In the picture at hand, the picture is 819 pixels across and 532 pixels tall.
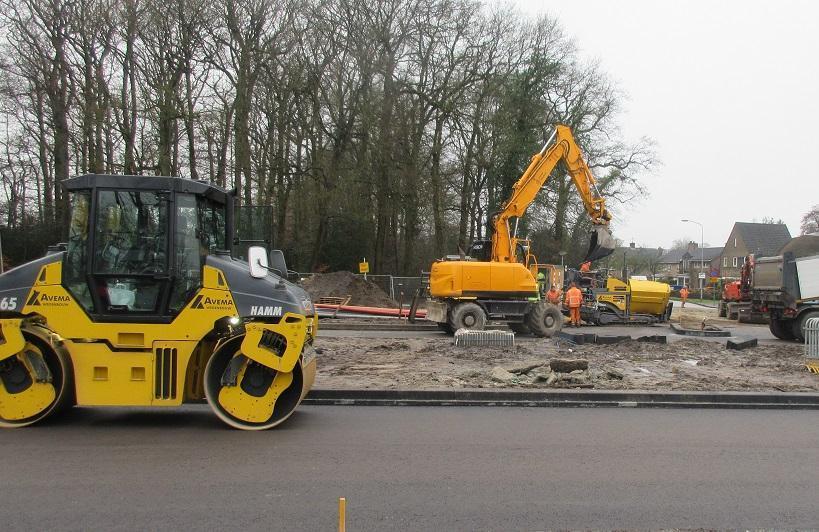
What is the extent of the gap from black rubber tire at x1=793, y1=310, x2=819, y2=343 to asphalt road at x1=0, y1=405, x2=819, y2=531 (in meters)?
11.8

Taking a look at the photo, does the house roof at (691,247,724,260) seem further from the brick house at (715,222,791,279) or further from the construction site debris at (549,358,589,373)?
the construction site debris at (549,358,589,373)

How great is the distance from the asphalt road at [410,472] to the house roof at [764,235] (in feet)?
272

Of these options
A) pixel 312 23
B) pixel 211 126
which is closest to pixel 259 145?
pixel 211 126

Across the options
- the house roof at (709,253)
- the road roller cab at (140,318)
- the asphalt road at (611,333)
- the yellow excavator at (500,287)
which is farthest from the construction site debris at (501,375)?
the house roof at (709,253)

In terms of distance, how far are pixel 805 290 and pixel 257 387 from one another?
1683 centimetres

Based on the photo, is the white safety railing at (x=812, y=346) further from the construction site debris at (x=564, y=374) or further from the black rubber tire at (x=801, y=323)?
the black rubber tire at (x=801, y=323)

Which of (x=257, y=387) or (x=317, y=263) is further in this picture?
(x=317, y=263)

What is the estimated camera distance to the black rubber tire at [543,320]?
62.0 ft

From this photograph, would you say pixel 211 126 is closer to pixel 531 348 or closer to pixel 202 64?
pixel 202 64

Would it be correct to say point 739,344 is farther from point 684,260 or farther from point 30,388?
point 684,260

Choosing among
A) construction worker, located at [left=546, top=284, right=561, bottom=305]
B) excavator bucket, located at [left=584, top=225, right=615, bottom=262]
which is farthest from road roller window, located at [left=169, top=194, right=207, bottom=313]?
excavator bucket, located at [left=584, top=225, right=615, bottom=262]

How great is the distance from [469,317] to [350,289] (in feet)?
41.0

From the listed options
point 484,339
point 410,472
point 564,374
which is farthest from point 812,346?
point 410,472

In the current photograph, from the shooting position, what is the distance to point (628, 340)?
1500 cm
